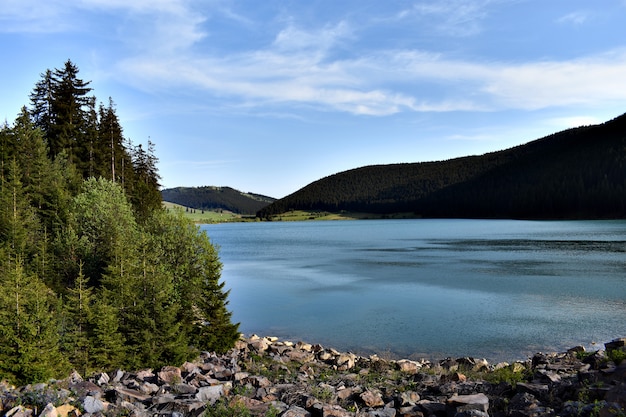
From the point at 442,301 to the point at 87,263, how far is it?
3742 centimetres

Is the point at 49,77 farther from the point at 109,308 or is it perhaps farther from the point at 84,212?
the point at 109,308

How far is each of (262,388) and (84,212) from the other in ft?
138

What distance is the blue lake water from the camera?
32.2m

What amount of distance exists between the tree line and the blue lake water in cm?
828

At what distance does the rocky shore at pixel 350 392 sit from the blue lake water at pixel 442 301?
8016 millimetres

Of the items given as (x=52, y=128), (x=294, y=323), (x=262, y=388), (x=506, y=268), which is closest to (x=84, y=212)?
(x=52, y=128)

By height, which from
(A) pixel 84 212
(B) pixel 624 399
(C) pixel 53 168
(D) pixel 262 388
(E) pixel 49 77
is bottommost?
(D) pixel 262 388

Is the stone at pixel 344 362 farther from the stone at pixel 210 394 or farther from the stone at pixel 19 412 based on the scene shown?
the stone at pixel 19 412

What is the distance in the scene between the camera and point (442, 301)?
152 feet

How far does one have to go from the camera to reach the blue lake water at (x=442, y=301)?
106ft

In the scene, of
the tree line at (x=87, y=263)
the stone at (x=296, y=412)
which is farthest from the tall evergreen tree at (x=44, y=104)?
the stone at (x=296, y=412)

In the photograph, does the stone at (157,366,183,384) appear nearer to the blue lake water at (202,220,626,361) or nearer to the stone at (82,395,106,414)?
the stone at (82,395,106,414)

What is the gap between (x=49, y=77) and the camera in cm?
6844

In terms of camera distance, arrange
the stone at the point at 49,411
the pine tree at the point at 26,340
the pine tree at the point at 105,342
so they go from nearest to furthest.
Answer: the stone at the point at 49,411 < the pine tree at the point at 26,340 < the pine tree at the point at 105,342
